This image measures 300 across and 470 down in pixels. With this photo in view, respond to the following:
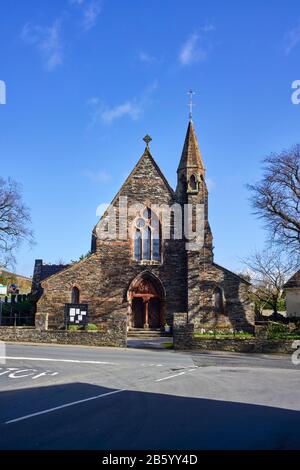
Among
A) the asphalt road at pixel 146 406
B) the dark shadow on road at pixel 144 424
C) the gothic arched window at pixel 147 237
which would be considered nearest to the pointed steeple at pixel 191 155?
the gothic arched window at pixel 147 237

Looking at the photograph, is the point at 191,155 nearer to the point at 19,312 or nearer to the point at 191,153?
the point at 191,153

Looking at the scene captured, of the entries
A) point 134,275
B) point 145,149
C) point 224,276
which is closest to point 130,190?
point 145,149

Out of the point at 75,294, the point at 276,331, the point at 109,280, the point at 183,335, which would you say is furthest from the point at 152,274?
the point at 276,331

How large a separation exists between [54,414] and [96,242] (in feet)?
92.8

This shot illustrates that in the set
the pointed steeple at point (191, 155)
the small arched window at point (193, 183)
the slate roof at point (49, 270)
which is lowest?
the slate roof at point (49, 270)

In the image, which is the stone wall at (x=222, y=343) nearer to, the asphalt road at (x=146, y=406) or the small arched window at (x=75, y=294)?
the asphalt road at (x=146, y=406)

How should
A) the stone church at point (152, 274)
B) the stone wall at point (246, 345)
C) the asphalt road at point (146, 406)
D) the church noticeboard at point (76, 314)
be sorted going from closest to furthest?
the asphalt road at point (146, 406) < the stone wall at point (246, 345) < the church noticeboard at point (76, 314) < the stone church at point (152, 274)

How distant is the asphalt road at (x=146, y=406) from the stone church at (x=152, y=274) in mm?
15823

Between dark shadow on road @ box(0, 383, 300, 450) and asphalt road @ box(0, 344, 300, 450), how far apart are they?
15 millimetres

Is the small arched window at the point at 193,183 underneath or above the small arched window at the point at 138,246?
above

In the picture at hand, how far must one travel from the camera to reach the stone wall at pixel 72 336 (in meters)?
28.8

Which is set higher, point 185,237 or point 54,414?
point 185,237

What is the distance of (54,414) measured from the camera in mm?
9148
